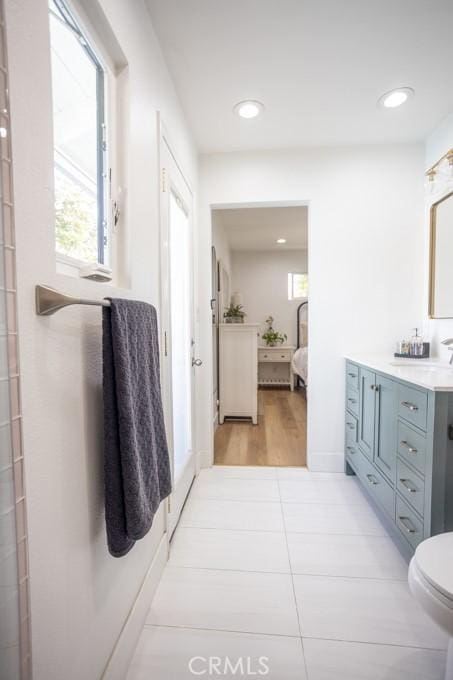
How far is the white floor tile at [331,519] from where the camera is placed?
5.71 ft

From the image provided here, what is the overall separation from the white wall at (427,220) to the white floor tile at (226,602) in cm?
172

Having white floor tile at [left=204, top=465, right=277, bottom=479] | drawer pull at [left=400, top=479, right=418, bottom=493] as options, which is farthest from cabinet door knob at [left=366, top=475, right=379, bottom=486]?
white floor tile at [left=204, top=465, right=277, bottom=479]

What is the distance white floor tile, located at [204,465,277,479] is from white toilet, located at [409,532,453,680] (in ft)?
4.81

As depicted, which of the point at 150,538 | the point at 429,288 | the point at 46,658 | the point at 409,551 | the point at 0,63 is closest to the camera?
the point at 0,63

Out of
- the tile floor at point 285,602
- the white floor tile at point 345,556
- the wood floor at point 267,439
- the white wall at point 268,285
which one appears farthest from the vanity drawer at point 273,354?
the white floor tile at point 345,556

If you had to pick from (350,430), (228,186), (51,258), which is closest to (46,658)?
(51,258)

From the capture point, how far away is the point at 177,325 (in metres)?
1.88

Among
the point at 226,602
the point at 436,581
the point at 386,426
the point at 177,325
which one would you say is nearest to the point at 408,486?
the point at 386,426

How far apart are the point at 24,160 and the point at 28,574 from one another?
78cm

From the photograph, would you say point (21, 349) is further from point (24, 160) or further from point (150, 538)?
point (150, 538)

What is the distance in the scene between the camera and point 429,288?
7.34ft

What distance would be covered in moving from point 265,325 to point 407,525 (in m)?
4.55

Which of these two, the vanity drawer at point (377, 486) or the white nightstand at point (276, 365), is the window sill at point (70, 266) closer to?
the vanity drawer at point (377, 486)

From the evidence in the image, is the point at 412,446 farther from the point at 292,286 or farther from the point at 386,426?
the point at 292,286
